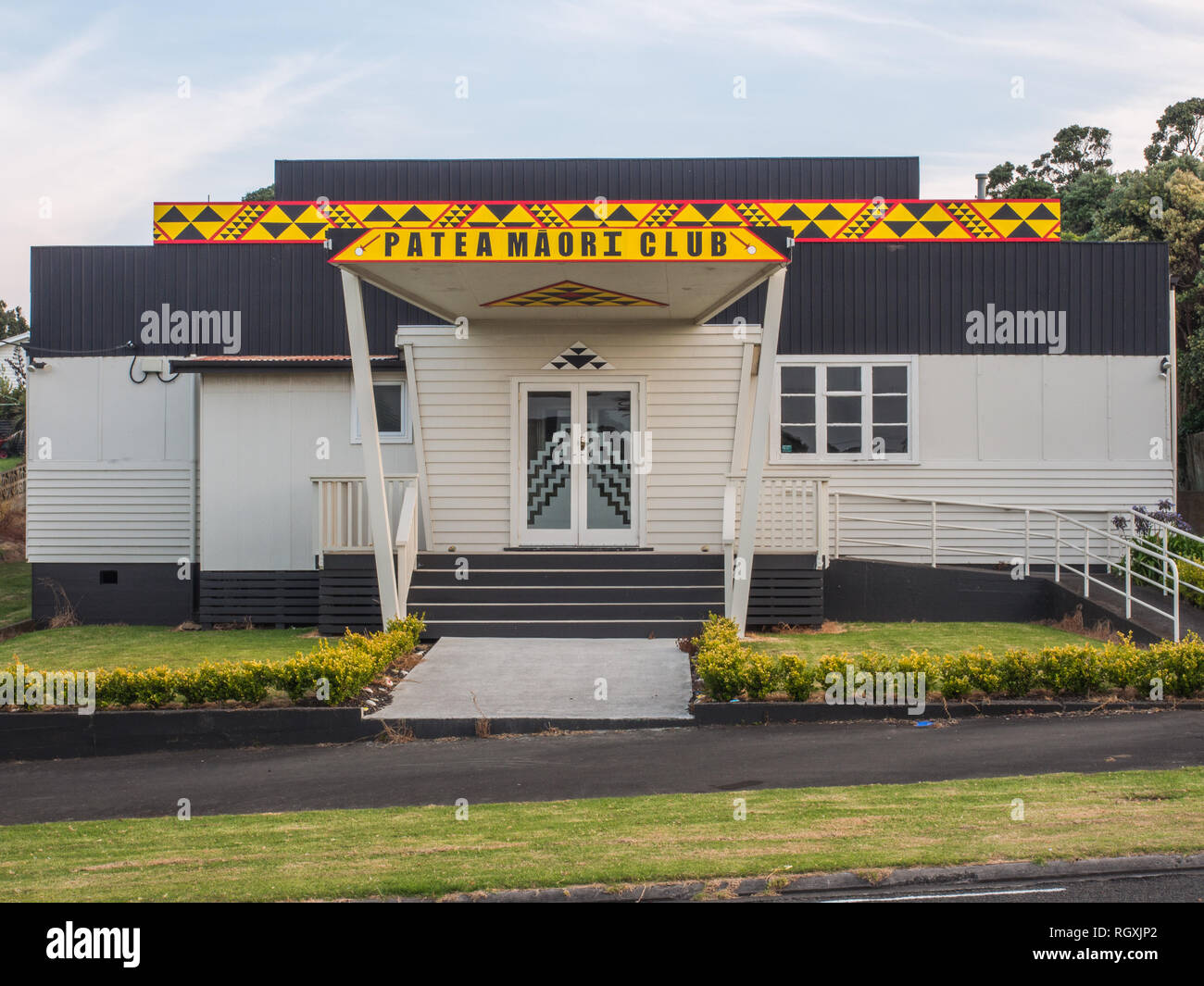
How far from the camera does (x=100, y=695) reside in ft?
31.4

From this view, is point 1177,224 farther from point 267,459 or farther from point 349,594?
point 349,594

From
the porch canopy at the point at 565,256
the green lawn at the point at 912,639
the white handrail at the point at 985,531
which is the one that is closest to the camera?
the porch canopy at the point at 565,256

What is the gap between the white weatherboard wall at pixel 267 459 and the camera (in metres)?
15.8

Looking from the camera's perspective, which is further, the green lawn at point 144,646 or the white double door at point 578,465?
the white double door at point 578,465

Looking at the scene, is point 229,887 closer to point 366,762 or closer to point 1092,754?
point 366,762

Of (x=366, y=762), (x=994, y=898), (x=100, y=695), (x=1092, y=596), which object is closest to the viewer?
(x=994, y=898)

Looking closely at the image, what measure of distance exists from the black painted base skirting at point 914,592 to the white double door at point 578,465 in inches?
107

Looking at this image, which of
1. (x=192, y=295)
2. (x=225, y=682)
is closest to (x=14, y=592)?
(x=192, y=295)

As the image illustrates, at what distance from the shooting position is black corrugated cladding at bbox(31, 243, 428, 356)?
17125 millimetres

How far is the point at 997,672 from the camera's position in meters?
9.74

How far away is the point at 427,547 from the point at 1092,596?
810 centimetres

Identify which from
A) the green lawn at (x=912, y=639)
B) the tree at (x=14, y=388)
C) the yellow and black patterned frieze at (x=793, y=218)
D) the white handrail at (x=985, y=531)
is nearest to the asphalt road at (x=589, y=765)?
the green lawn at (x=912, y=639)

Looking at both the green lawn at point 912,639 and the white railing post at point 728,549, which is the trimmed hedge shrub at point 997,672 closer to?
the green lawn at point 912,639
